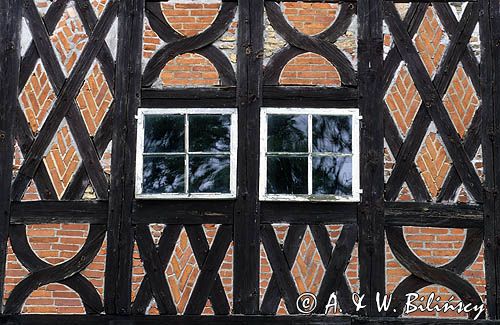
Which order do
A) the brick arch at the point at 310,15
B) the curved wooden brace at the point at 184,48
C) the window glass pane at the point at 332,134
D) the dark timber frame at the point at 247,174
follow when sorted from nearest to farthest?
the dark timber frame at the point at 247,174 < the window glass pane at the point at 332,134 < the curved wooden brace at the point at 184,48 < the brick arch at the point at 310,15

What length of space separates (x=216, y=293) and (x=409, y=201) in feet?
6.48

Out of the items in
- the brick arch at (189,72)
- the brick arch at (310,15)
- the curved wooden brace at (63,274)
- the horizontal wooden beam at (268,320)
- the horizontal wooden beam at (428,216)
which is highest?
the brick arch at (310,15)

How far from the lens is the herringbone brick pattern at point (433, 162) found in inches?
324

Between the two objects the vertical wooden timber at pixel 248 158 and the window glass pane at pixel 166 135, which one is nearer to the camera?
the vertical wooden timber at pixel 248 158

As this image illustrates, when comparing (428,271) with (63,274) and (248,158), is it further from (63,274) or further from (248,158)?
(63,274)

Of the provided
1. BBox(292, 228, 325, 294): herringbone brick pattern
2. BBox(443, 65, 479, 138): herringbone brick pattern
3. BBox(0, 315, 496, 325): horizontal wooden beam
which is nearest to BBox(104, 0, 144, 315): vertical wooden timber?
BBox(0, 315, 496, 325): horizontal wooden beam

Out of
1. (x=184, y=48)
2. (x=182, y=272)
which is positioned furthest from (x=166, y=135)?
(x=182, y=272)

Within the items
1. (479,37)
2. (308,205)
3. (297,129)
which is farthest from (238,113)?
(479,37)

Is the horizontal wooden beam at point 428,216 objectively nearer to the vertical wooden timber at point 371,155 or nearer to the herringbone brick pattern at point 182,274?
the vertical wooden timber at point 371,155

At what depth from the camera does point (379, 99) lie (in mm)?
8336

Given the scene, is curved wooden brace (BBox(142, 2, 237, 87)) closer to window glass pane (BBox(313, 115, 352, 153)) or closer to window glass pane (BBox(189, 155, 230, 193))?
window glass pane (BBox(189, 155, 230, 193))

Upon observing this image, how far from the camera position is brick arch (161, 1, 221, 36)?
A: 8.50 meters

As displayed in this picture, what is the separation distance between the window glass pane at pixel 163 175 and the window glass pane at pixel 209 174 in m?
0.11

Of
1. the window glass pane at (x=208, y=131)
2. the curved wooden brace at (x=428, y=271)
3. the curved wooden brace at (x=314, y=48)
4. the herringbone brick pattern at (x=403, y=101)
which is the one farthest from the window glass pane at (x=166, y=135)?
the curved wooden brace at (x=428, y=271)
